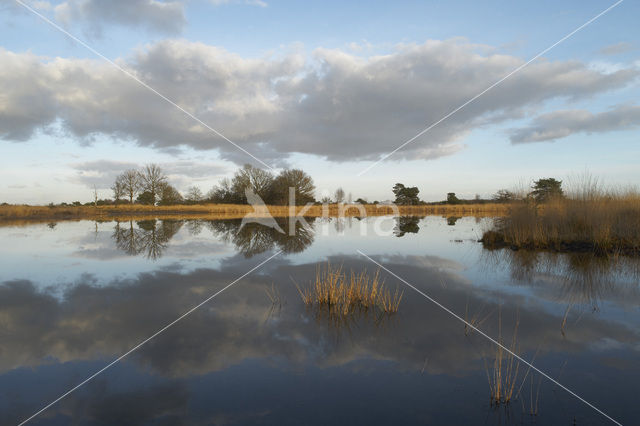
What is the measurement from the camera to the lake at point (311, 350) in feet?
9.84

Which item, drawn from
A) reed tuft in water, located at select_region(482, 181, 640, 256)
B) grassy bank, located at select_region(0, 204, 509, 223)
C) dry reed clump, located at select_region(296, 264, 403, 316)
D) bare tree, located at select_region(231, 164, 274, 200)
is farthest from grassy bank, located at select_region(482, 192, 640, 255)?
bare tree, located at select_region(231, 164, 274, 200)

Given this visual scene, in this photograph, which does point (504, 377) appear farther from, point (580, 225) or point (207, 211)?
point (207, 211)

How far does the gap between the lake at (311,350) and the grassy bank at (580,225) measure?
10.9ft

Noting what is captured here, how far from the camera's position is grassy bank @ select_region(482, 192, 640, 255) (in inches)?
432

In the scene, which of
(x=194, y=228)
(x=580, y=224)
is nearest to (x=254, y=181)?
(x=194, y=228)

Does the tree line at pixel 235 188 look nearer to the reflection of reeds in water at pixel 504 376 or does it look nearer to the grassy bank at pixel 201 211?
the grassy bank at pixel 201 211

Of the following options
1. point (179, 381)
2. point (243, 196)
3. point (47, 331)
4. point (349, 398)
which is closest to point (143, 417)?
point (179, 381)

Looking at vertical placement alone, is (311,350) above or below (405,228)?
below

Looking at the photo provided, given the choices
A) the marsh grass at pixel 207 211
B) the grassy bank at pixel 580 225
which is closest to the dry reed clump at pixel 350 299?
the grassy bank at pixel 580 225

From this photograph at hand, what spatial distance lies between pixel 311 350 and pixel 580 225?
12.7 m

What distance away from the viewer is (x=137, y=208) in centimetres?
4753

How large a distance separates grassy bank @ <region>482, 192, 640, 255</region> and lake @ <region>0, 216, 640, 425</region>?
3.33 metres

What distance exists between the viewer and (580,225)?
1226 centimetres

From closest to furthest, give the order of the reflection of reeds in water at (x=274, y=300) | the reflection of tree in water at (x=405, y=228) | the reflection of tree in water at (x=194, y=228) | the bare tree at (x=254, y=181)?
the reflection of reeds in water at (x=274, y=300) < the reflection of tree in water at (x=405, y=228) < the reflection of tree in water at (x=194, y=228) < the bare tree at (x=254, y=181)
